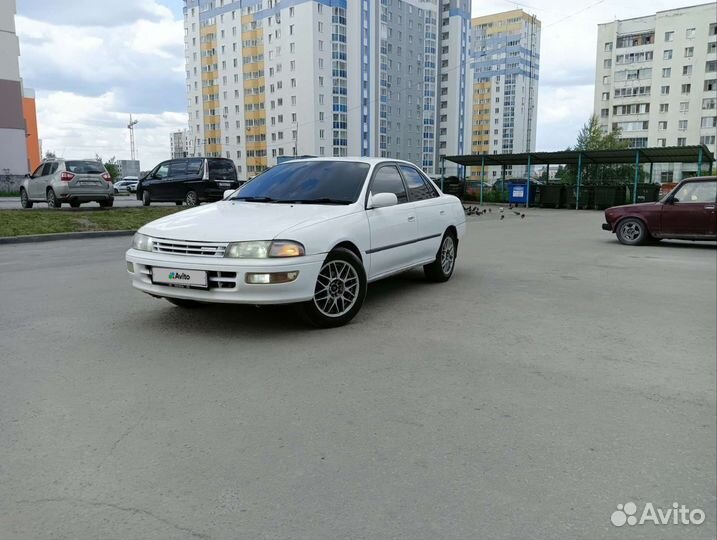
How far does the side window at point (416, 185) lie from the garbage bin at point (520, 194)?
77.5 ft

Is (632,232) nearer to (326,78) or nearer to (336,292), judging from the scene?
(336,292)

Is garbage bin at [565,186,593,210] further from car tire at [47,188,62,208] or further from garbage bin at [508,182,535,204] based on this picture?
car tire at [47,188,62,208]

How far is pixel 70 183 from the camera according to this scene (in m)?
17.5

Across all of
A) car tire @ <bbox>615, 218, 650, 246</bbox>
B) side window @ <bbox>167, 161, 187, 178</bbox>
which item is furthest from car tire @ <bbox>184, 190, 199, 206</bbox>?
car tire @ <bbox>615, 218, 650, 246</bbox>

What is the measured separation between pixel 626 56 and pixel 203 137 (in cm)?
6929

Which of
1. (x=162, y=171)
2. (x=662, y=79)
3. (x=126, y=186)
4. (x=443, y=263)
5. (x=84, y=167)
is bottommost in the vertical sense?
(x=443, y=263)

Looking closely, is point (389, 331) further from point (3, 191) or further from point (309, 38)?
point (309, 38)

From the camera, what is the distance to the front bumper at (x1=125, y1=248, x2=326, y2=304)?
4.60 metres

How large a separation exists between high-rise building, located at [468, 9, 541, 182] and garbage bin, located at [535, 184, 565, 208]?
9413 centimetres

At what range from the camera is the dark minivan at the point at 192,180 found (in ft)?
62.6

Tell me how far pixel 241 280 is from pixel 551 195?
89.0 ft

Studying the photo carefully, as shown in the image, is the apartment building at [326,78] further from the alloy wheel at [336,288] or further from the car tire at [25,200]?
the alloy wheel at [336,288]

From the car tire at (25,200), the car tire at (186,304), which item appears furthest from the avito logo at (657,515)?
the car tire at (25,200)

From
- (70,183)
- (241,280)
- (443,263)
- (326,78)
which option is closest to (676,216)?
(443,263)
